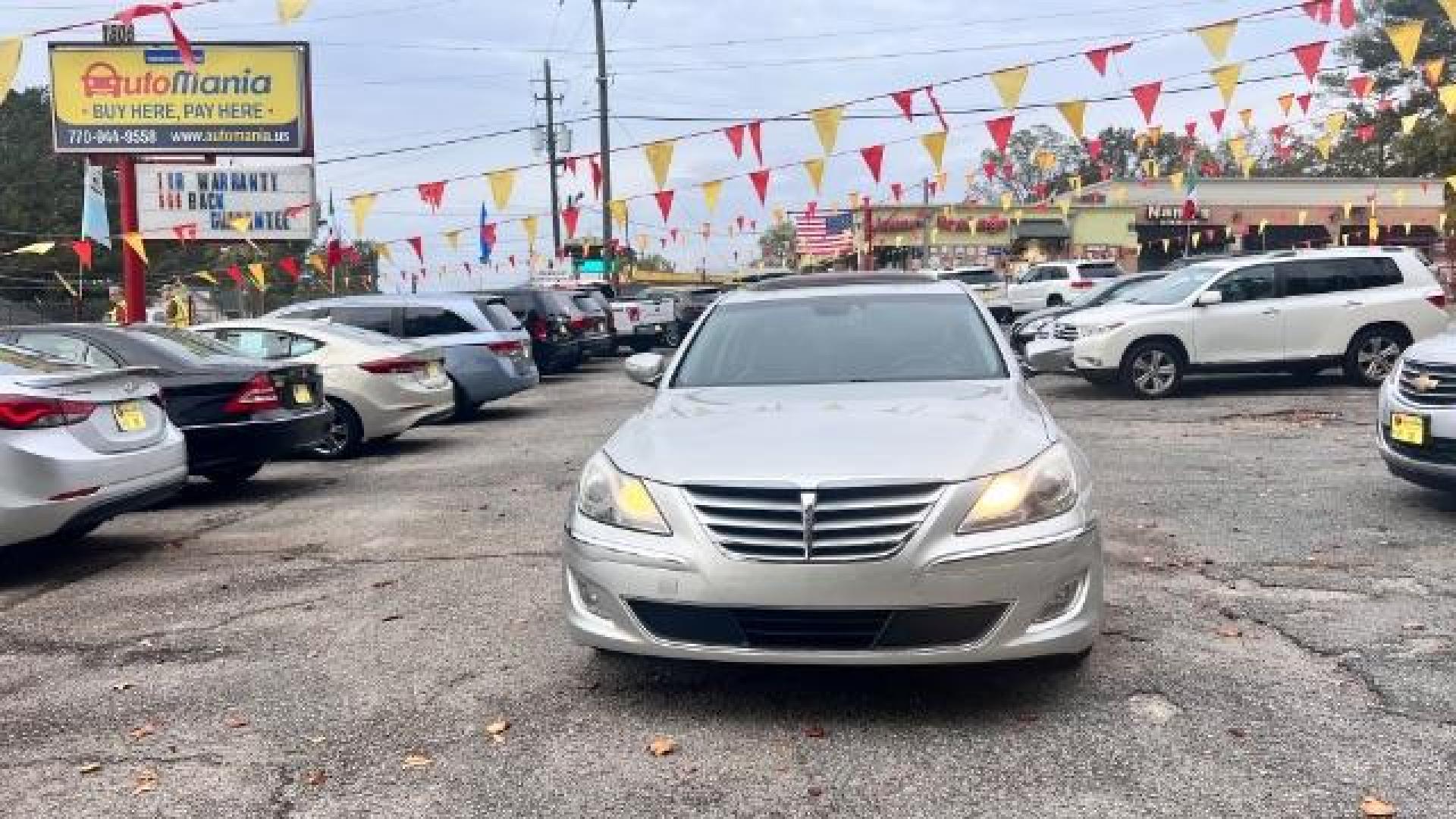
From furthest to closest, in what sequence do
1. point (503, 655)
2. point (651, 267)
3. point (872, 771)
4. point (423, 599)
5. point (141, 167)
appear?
point (651, 267) < point (141, 167) < point (423, 599) < point (503, 655) < point (872, 771)

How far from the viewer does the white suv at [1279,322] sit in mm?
14391

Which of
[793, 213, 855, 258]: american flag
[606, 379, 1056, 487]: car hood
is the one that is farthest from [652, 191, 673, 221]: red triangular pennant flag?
[793, 213, 855, 258]: american flag

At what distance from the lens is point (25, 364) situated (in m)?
6.69

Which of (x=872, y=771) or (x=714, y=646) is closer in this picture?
(x=872, y=771)

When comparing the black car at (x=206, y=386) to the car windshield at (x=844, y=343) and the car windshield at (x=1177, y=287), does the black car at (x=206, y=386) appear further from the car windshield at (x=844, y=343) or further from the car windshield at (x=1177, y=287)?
the car windshield at (x=1177, y=287)

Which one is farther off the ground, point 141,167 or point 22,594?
point 141,167

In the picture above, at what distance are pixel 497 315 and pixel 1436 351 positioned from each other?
1032cm

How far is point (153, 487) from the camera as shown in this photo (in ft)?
23.1

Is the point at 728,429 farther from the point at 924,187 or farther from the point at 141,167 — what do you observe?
the point at 924,187

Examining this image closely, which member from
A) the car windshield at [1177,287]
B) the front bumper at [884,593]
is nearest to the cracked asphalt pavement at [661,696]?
the front bumper at [884,593]

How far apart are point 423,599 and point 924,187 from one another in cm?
4909

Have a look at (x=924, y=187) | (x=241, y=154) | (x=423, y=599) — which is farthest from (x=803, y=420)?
(x=924, y=187)

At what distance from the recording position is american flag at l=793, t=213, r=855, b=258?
5866 cm

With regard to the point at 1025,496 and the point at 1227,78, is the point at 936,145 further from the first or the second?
the point at 1025,496
